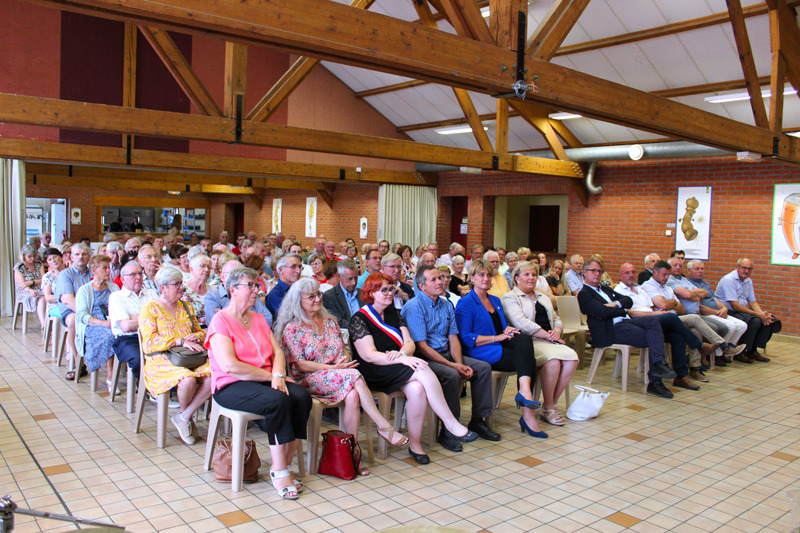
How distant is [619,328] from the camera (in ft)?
19.0

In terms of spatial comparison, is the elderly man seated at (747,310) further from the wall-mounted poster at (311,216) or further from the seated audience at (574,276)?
the wall-mounted poster at (311,216)

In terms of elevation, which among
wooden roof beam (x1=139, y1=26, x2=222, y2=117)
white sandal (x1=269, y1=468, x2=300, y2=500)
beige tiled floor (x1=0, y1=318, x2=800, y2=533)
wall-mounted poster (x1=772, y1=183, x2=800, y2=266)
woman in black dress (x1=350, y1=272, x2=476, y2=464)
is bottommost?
beige tiled floor (x1=0, y1=318, x2=800, y2=533)

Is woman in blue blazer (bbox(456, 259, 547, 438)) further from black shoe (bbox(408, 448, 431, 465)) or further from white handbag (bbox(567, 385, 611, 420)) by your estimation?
black shoe (bbox(408, 448, 431, 465))

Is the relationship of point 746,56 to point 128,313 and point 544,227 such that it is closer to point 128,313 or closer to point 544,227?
point 128,313

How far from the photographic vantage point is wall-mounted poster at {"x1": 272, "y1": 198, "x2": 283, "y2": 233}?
18.6m

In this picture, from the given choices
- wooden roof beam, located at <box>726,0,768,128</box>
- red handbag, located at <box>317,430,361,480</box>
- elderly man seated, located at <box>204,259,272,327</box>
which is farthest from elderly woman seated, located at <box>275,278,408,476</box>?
wooden roof beam, located at <box>726,0,768,128</box>

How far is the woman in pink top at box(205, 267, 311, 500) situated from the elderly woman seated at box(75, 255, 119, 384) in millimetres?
1906

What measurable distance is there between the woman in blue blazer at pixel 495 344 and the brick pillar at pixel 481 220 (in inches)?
338

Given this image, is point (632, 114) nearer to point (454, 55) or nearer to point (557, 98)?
point (557, 98)

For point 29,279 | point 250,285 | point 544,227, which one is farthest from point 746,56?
point 29,279

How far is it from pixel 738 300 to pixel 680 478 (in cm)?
459

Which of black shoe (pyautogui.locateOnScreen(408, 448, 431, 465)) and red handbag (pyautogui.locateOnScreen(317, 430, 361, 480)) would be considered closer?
red handbag (pyautogui.locateOnScreen(317, 430, 361, 480))

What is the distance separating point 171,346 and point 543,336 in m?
2.80

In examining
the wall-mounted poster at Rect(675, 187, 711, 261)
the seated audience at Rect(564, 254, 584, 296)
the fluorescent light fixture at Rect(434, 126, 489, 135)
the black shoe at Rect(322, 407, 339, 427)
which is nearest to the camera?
the black shoe at Rect(322, 407, 339, 427)
